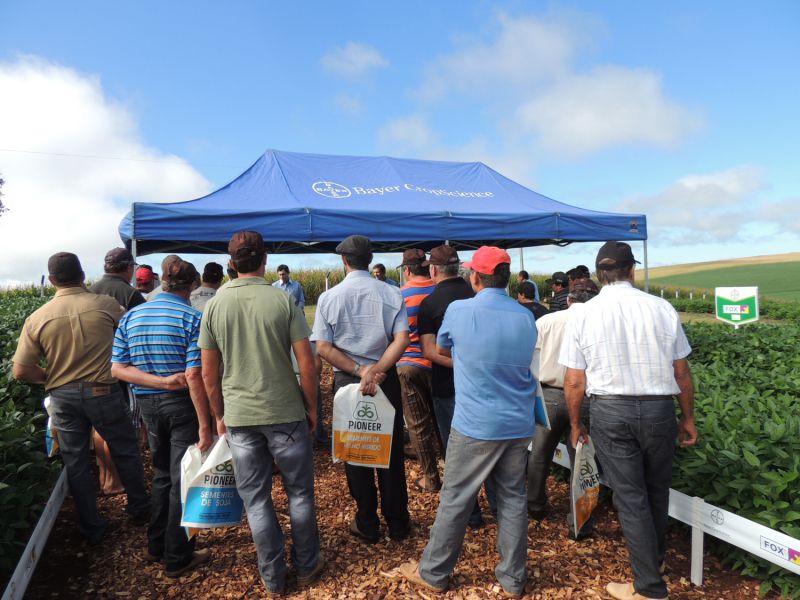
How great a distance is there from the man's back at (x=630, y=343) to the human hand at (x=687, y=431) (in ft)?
1.04

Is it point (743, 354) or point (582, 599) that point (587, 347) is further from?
point (743, 354)

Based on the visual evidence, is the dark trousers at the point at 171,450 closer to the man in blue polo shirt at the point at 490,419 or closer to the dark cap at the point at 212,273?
the man in blue polo shirt at the point at 490,419

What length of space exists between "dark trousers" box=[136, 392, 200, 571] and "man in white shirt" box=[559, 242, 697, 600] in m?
2.11

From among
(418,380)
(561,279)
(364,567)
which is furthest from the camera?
(561,279)

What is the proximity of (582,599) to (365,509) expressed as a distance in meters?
1.30

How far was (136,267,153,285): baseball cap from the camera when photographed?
193 inches

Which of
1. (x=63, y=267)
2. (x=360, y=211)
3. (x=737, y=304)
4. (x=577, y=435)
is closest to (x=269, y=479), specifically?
(x=577, y=435)

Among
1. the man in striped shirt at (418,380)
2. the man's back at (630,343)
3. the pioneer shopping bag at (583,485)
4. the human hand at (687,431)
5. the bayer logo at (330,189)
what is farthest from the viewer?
the bayer logo at (330,189)

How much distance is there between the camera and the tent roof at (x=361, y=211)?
18.4 feet

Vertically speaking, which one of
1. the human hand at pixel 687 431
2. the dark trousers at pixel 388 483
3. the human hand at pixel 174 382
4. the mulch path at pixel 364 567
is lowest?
the mulch path at pixel 364 567

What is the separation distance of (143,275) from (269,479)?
117 inches

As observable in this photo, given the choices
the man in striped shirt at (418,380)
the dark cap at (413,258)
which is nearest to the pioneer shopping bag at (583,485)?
the man in striped shirt at (418,380)

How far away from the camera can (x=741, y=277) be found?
46.5 metres

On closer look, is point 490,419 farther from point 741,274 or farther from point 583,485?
point 741,274
